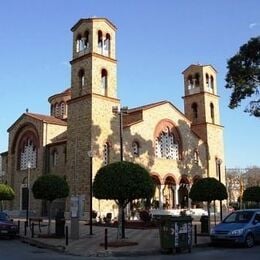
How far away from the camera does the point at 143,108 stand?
47.1 m

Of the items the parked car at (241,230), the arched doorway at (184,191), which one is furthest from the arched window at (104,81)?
the parked car at (241,230)

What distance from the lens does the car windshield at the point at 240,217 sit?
20.2m

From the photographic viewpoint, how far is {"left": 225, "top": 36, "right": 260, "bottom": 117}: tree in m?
29.5

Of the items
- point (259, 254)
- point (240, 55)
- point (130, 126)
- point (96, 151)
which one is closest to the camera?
point (259, 254)

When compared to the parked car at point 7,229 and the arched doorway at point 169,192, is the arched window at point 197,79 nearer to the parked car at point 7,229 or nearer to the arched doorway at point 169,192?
the arched doorway at point 169,192

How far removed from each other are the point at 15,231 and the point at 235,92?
16.4 m

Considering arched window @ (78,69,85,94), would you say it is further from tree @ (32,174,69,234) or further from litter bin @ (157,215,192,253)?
litter bin @ (157,215,192,253)

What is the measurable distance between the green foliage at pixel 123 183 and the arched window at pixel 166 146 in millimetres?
26706

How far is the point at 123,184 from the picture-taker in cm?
2012

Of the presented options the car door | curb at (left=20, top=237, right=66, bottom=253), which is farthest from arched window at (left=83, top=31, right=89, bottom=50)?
the car door

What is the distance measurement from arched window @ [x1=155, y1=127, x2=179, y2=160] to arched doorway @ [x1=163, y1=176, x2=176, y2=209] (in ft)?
8.07

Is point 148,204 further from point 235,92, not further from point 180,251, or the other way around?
point 180,251

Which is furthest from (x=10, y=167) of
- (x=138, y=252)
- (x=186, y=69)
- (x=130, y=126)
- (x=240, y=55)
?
(x=138, y=252)

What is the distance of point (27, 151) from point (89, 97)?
45.7 feet
